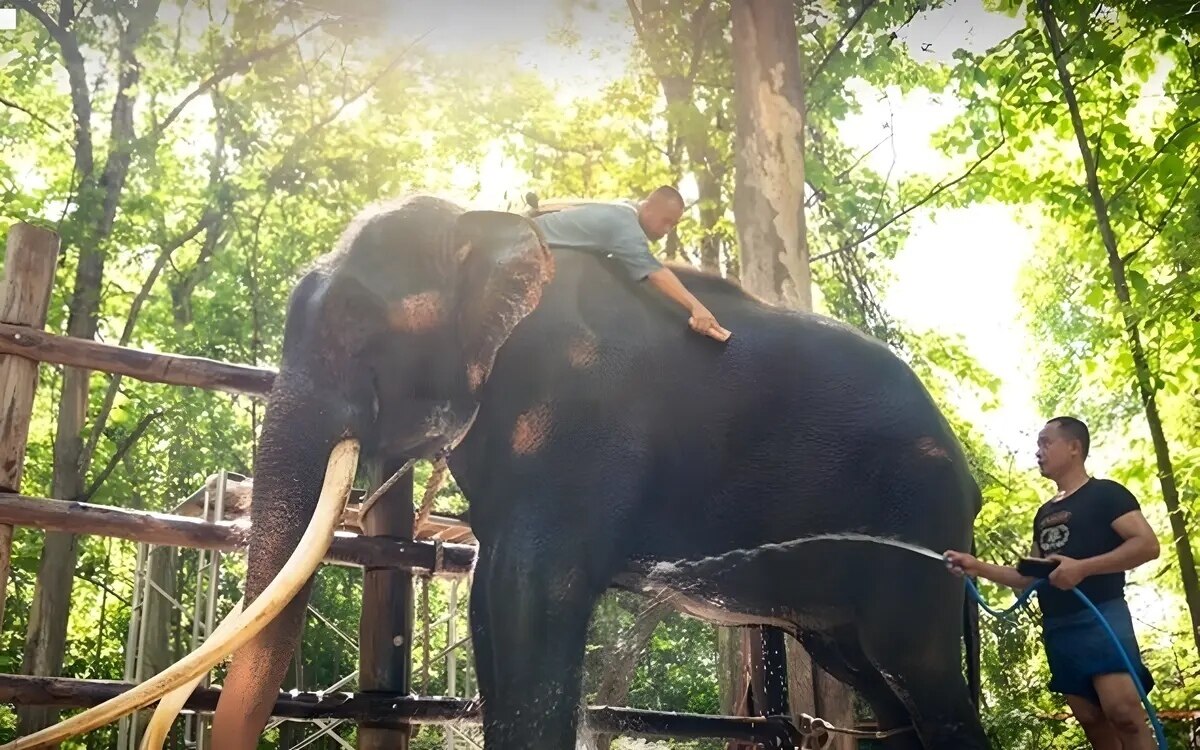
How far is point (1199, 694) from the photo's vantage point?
7473 millimetres

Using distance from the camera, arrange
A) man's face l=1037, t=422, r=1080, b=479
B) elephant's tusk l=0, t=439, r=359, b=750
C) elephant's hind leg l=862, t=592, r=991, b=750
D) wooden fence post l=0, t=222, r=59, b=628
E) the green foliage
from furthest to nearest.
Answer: the green foliage < man's face l=1037, t=422, r=1080, b=479 < wooden fence post l=0, t=222, r=59, b=628 < elephant's hind leg l=862, t=592, r=991, b=750 < elephant's tusk l=0, t=439, r=359, b=750

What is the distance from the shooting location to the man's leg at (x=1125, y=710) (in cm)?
310

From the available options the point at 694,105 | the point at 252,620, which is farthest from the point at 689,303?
the point at 694,105

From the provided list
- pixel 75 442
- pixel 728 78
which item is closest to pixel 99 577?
pixel 75 442

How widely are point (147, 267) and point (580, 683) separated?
41.2 ft

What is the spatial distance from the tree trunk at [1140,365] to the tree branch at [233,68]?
7.75 m

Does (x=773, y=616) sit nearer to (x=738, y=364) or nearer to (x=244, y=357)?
(x=738, y=364)

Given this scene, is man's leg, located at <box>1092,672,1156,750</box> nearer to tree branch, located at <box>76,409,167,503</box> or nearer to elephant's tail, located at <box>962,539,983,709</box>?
elephant's tail, located at <box>962,539,983,709</box>

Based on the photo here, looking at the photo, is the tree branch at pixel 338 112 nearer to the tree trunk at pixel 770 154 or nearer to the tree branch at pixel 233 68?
the tree branch at pixel 233 68

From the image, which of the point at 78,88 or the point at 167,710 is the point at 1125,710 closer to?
the point at 167,710

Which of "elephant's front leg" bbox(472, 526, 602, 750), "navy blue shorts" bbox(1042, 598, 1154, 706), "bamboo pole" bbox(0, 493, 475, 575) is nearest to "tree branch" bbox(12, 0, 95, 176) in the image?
"bamboo pole" bbox(0, 493, 475, 575)

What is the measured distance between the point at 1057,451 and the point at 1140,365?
2297 mm

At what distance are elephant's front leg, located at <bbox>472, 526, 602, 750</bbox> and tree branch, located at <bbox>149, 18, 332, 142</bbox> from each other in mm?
9778

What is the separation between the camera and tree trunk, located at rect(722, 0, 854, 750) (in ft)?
17.2
